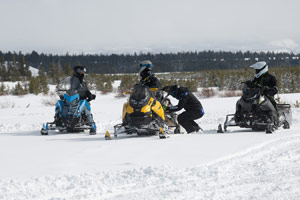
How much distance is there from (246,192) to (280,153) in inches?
95.1

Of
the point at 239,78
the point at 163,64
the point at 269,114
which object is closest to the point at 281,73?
A: the point at 239,78

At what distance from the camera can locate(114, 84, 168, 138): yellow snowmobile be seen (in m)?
8.34

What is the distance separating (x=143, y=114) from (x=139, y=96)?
439 mm

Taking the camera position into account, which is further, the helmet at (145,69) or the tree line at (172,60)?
the tree line at (172,60)

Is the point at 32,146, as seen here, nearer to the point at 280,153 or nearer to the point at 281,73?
the point at 280,153

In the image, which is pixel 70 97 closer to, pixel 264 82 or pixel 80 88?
pixel 80 88

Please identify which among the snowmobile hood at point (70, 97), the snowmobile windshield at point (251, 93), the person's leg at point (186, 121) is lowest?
the person's leg at point (186, 121)

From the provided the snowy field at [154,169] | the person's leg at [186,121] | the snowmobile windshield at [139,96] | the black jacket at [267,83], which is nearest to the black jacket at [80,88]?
the snowmobile windshield at [139,96]

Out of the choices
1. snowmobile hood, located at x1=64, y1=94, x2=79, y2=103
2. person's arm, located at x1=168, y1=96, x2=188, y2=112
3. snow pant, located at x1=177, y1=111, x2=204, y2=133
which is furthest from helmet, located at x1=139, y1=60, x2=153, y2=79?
snowmobile hood, located at x1=64, y1=94, x2=79, y2=103

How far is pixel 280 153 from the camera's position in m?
6.07

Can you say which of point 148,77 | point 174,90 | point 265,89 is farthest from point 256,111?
point 148,77

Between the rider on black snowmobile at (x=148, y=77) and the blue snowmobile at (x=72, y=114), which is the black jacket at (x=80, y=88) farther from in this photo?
the rider on black snowmobile at (x=148, y=77)

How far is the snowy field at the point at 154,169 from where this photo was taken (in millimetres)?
3986

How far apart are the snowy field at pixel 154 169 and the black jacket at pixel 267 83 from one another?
5.92 ft
